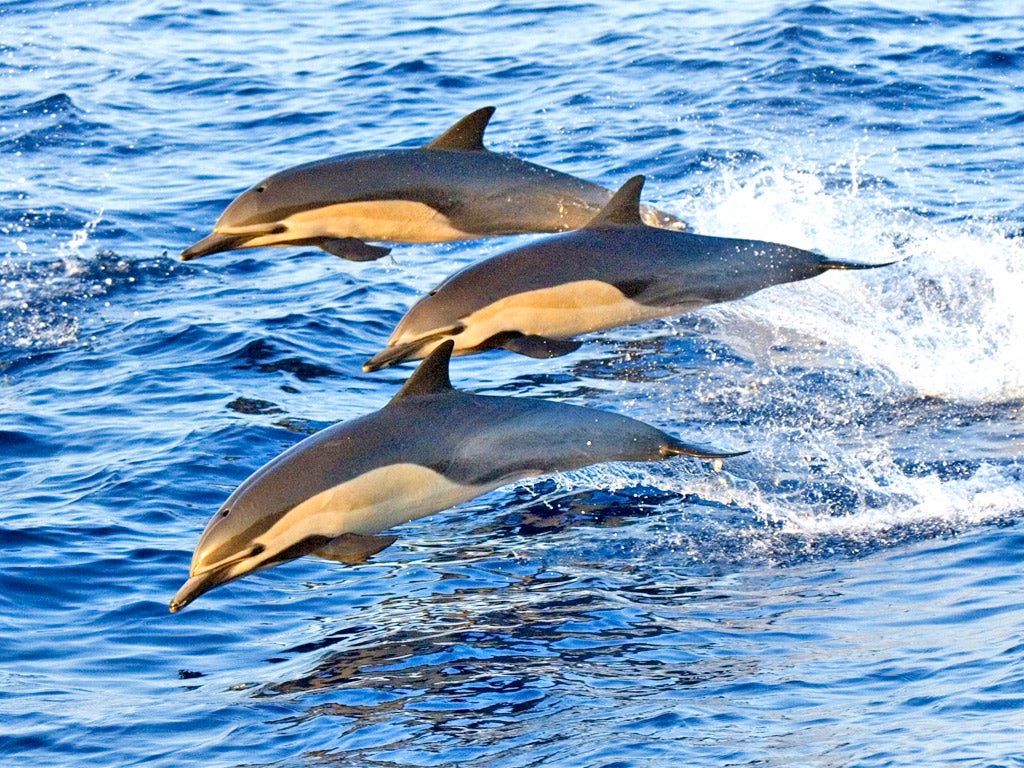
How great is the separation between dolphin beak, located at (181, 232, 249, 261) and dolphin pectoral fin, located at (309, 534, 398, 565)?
1.51 meters

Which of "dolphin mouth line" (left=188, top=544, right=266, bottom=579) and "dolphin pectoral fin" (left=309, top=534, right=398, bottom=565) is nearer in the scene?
"dolphin mouth line" (left=188, top=544, right=266, bottom=579)

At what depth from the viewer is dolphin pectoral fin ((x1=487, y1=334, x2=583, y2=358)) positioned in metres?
7.48

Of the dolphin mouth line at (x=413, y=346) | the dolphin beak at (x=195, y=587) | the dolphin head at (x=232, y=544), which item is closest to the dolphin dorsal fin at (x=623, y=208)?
the dolphin mouth line at (x=413, y=346)

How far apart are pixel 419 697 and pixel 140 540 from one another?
274 cm

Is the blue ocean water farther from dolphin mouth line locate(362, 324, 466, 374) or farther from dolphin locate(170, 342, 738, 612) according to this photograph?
dolphin mouth line locate(362, 324, 466, 374)

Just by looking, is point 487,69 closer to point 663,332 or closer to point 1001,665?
point 663,332

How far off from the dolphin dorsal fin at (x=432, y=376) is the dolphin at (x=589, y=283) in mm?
336

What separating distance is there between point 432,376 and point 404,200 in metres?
1.10

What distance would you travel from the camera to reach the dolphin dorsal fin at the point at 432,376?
6.78m

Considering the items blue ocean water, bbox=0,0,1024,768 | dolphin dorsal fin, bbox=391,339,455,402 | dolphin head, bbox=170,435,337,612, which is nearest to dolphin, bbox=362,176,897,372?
dolphin dorsal fin, bbox=391,339,455,402

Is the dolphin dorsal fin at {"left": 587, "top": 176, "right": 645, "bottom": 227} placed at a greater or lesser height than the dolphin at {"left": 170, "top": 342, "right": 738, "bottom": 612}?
greater

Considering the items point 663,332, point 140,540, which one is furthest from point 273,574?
point 663,332

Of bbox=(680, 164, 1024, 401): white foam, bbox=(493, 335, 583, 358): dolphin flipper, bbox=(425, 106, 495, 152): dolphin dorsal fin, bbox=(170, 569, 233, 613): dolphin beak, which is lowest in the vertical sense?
bbox=(680, 164, 1024, 401): white foam

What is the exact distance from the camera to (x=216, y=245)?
24.5ft
